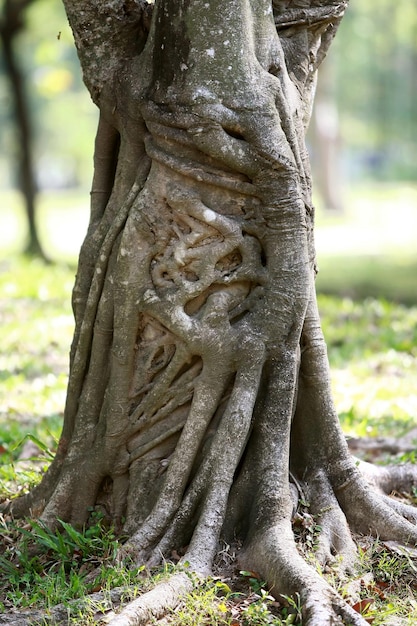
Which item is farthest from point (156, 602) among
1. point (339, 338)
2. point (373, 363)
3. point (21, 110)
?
point (21, 110)

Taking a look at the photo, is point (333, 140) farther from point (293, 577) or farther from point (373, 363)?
point (293, 577)

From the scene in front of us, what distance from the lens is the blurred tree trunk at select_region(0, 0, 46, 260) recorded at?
14.6 meters

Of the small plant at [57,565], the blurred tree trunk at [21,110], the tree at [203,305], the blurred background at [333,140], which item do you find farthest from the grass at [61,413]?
the blurred background at [333,140]

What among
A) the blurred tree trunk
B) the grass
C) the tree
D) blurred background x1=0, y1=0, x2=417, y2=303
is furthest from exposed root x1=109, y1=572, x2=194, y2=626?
the blurred tree trunk

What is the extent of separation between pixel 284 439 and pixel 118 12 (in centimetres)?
228

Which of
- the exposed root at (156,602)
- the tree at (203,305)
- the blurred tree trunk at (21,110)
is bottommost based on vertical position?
the exposed root at (156,602)

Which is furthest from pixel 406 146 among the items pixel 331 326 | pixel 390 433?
pixel 390 433

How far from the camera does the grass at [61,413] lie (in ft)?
12.4

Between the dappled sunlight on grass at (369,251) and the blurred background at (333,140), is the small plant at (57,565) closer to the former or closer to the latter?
the blurred background at (333,140)

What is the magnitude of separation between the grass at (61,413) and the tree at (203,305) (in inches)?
7.5

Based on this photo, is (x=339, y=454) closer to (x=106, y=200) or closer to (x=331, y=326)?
(x=106, y=200)

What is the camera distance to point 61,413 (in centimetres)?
695

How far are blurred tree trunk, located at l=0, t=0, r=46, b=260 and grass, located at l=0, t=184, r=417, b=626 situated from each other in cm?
66

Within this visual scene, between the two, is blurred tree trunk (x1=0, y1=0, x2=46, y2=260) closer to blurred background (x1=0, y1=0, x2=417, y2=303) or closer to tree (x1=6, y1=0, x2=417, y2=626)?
blurred background (x1=0, y1=0, x2=417, y2=303)
